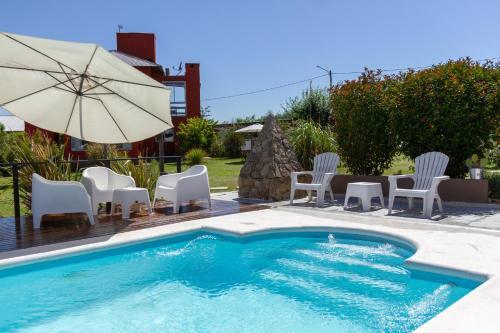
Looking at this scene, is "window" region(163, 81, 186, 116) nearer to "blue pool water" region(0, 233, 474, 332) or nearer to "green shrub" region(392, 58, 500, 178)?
"green shrub" region(392, 58, 500, 178)

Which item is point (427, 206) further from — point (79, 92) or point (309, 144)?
point (79, 92)

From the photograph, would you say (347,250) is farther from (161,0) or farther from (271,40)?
(271,40)

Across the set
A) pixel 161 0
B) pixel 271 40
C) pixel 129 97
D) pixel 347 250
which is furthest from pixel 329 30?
pixel 347 250

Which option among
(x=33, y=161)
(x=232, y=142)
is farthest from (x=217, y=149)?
(x=33, y=161)

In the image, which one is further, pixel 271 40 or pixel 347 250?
pixel 271 40

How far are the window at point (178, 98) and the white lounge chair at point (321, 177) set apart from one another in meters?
18.6

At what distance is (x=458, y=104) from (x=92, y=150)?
11400 mm

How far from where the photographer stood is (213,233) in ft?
A: 19.4

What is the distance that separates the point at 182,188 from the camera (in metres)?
6.99

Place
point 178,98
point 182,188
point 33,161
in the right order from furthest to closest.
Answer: point 178,98
point 182,188
point 33,161

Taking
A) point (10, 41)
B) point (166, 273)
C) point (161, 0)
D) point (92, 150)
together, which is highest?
point (161, 0)

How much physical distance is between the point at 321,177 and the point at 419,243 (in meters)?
3.65

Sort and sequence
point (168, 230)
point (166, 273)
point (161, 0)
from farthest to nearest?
point (161, 0), point (168, 230), point (166, 273)

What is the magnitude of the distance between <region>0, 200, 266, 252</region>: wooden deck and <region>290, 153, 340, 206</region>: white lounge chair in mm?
916
